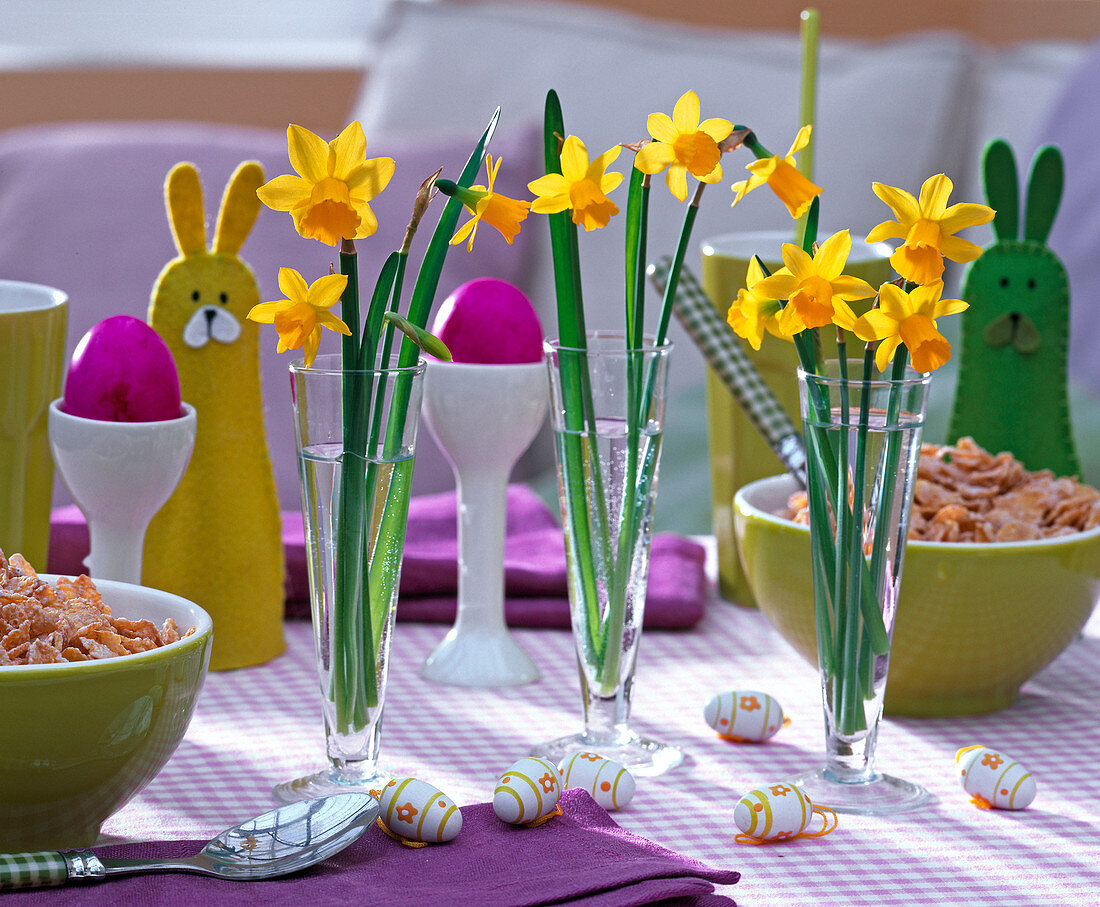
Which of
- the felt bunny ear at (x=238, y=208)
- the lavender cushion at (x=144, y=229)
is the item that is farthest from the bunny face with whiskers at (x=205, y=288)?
the lavender cushion at (x=144, y=229)

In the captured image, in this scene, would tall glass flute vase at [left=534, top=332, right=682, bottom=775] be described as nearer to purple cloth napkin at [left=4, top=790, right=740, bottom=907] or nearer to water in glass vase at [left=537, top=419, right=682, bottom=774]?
water in glass vase at [left=537, top=419, right=682, bottom=774]

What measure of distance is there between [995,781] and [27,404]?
534mm

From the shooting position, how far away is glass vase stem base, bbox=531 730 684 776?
27.6 inches

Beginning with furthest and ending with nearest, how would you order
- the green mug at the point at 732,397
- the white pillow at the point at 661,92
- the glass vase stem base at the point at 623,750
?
the white pillow at the point at 661,92 < the green mug at the point at 732,397 < the glass vase stem base at the point at 623,750

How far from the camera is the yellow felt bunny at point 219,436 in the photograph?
2.67ft

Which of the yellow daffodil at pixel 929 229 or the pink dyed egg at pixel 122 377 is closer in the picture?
the yellow daffodil at pixel 929 229

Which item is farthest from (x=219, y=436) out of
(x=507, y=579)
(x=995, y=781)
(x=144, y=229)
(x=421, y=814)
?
(x=144, y=229)

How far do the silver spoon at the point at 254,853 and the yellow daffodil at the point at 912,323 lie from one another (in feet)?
0.91

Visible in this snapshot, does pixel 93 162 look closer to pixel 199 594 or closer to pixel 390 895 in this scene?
pixel 199 594

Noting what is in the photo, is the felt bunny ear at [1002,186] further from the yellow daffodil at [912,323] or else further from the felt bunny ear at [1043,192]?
→ the yellow daffodil at [912,323]

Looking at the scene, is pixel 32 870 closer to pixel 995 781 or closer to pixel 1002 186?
pixel 995 781

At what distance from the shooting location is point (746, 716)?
74 centimetres

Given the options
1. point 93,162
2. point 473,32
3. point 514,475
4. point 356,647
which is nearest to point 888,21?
Answer: point 473,32

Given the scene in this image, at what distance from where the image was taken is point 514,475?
5.26 feet
